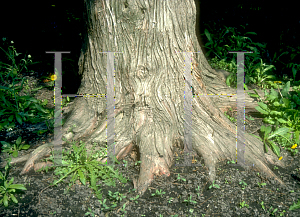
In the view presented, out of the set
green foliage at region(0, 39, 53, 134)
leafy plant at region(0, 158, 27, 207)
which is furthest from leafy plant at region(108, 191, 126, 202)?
green foliage at region(0, 39, 53, 134)

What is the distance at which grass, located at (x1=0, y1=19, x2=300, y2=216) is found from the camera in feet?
9.20

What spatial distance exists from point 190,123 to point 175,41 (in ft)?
3.08

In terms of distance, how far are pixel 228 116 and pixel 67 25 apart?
3612mm

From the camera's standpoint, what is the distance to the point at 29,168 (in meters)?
3.06

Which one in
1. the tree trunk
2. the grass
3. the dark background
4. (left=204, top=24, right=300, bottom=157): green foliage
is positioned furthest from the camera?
the dark background

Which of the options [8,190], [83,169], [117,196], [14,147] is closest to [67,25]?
[14,147]

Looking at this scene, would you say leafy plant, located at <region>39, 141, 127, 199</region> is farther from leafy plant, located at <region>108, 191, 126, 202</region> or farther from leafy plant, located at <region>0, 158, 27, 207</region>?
leafy plant, located at <region>0, 158, 27, 207</region>

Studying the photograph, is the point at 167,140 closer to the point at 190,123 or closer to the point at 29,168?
the point at 190,123

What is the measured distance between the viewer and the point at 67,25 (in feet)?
18.4

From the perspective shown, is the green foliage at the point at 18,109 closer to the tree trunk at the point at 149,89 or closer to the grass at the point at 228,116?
the grass at the point at 228,116

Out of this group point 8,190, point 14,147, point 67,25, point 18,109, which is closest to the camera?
point 8,190

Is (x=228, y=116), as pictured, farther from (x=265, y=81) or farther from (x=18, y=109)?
(x=18, y=109)

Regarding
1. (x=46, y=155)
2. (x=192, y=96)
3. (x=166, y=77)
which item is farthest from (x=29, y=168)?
(x=192, y=96)

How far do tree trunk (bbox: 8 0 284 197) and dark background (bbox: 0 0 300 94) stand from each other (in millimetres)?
2281
